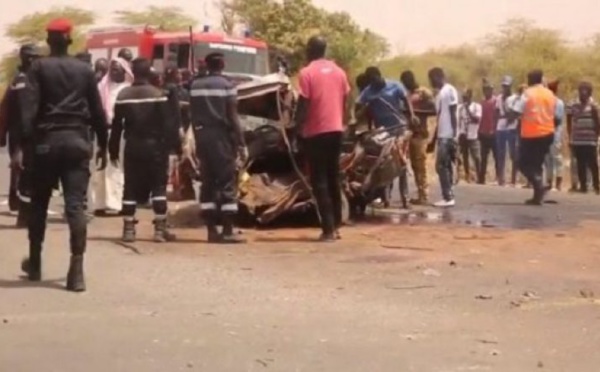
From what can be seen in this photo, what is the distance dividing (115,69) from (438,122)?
3924mm

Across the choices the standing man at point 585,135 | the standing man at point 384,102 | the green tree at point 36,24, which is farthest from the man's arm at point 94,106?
the green tree at point 36,24

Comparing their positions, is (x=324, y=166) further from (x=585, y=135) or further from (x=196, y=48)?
(x=196, y=48)

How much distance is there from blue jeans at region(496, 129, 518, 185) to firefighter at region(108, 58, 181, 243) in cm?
1109

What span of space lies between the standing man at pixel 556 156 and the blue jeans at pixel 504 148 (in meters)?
1.92

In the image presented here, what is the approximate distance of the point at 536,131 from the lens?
17.7 m

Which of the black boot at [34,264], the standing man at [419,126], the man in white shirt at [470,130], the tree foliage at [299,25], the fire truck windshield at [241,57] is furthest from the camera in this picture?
the tree foliage at [299,25]

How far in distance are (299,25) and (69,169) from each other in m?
34.7

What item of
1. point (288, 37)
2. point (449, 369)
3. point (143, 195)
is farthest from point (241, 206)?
point (288, 37)

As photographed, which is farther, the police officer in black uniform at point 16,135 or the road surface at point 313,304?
the police officer in black uniform at point 16,135

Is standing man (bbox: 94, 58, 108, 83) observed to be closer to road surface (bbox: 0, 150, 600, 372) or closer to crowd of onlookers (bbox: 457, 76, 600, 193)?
road surface (bbox: 0, 150, 600, 372)

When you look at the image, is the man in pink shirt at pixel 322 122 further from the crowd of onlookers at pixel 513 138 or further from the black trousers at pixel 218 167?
the crowd of onlookers at pixel 513 138

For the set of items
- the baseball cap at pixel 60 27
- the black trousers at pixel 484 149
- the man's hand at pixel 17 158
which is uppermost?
the baseball cap at pixel 60 27

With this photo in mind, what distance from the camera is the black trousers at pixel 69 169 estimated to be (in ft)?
32.8

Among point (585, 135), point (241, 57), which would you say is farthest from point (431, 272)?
point (241, 57)
